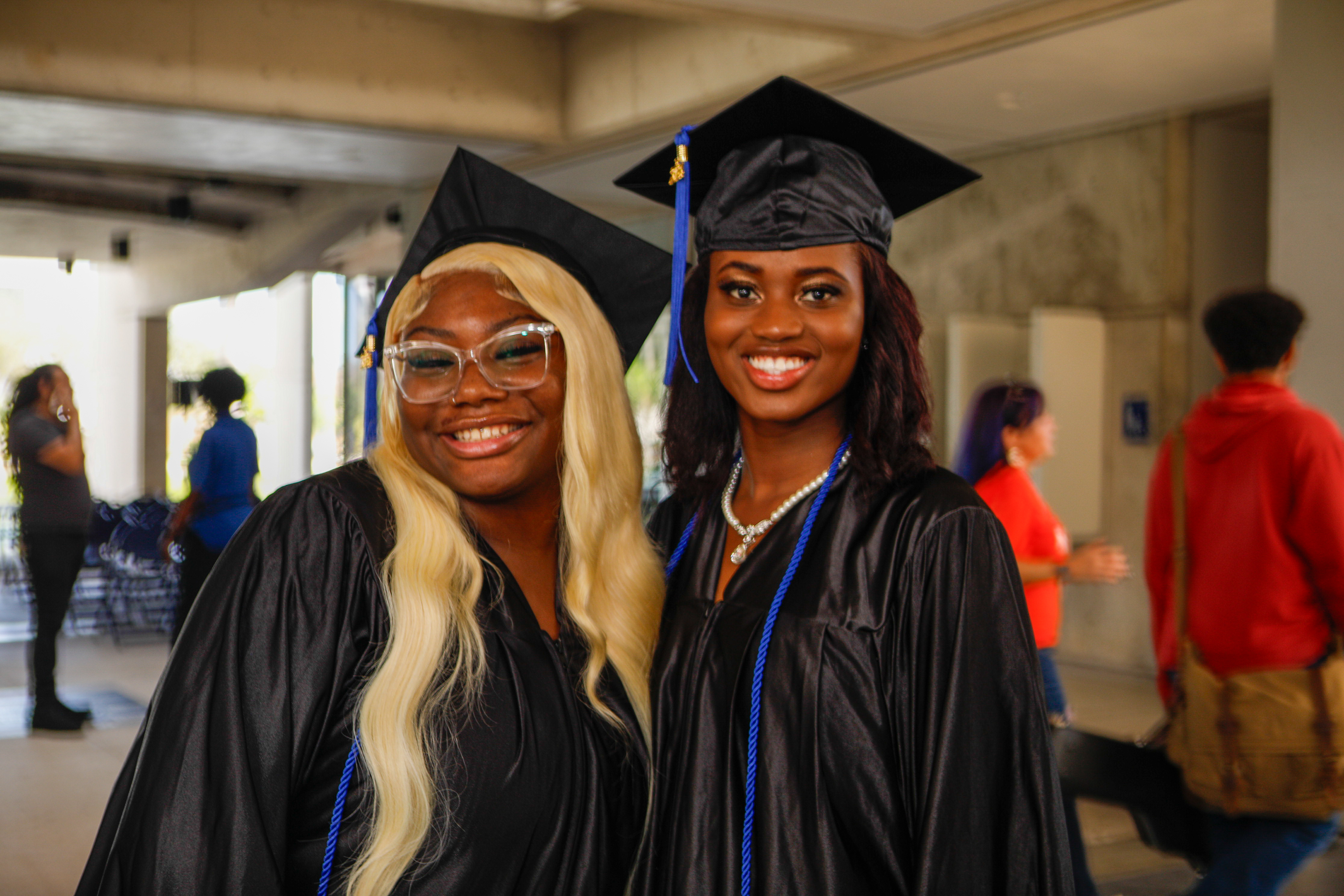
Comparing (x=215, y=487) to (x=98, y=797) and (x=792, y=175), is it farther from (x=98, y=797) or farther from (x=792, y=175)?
(x=792, y=175)

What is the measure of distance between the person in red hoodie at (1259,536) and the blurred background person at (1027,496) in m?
0.38

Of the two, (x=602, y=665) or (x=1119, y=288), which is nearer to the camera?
(x=602, y=665)

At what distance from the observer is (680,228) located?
1.71 metres

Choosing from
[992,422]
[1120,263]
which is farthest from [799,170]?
[1120,263]

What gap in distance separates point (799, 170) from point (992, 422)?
2.03 metres

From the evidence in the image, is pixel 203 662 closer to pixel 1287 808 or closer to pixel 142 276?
pixel 1287 808

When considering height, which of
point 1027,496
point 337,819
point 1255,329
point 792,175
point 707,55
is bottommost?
point 337,819

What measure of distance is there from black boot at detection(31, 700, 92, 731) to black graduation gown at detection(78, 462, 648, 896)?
4895mm

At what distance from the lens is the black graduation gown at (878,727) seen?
138 cm

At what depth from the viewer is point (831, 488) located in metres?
1.60

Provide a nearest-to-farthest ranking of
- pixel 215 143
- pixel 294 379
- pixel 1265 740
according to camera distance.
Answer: pixel 1265 740
pixel 215 143
pixel 294 379

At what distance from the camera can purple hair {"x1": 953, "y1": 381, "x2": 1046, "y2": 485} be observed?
11.4ft

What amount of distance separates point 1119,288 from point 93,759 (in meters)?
5.63

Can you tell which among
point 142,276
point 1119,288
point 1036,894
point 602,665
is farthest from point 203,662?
point 142,276
